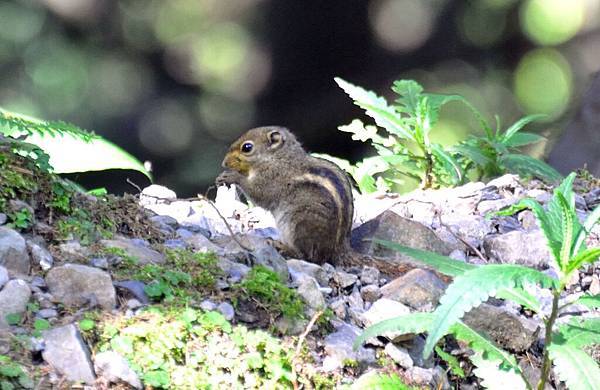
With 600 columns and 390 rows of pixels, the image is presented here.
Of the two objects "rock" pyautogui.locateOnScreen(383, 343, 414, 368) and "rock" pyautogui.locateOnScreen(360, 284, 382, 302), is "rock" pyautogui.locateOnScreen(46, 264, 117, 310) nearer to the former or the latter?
"rock" pyautogui.locateOnScreen(383, 343, 414, 368)

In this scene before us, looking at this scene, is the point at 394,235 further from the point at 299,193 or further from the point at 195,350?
the point at 195,350

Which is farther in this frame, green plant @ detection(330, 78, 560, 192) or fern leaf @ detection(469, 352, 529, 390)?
green plant @ detection(330, 78, 560, 192)

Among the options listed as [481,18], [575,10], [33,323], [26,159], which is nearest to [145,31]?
[481,18]

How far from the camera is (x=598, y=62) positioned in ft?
28.7

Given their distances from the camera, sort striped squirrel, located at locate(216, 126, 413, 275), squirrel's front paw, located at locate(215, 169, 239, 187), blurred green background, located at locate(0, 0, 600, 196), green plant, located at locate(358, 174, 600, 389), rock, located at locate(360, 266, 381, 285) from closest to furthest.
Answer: green plant, located at locate(358, 174, 600, 389)
rock, located at locate(360, 266, 381, 285)
striped squirrel, located at locate(216, 126, 413, 275)
squirrel's front paw, located at locate(215, 169, 239, 187)
blurred green background, located at locate(0, 0, 600, 196)

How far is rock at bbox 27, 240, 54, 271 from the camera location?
11.2ft

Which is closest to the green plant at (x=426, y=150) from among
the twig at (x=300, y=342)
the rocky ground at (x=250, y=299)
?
the rocky ground at (x=250, y=299)

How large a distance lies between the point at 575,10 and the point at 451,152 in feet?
11.0

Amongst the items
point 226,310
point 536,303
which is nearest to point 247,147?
point 226,310

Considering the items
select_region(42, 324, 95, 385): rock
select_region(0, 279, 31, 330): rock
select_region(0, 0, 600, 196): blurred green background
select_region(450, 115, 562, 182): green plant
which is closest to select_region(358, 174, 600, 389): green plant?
select_region(42, 324, 95, 385): rock

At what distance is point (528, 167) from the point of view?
18.2ft

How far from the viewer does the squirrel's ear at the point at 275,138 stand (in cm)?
539

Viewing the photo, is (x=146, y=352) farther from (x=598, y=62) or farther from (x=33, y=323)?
(x=598, y=62)

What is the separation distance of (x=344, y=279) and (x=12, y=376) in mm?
1531
